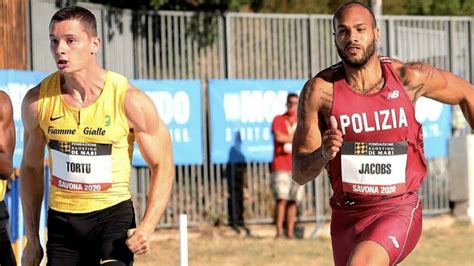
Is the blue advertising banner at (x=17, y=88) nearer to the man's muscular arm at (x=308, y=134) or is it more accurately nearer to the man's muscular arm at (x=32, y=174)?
the man's muscular arm at (x=32, y=174)

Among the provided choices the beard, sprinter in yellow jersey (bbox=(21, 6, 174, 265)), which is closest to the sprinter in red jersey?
the beard

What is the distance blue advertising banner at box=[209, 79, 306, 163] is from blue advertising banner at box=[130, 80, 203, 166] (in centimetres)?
23

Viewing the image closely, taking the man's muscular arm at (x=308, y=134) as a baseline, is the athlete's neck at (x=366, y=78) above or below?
above

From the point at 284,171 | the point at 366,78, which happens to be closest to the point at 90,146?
the point at 366,78

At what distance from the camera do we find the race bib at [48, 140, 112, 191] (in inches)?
253

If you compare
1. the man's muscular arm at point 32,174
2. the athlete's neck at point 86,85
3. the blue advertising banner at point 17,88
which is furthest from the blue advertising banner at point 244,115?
the athlete's neck at point 86,85

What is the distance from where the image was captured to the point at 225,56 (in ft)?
51.9

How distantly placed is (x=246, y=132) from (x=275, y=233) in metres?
1.48

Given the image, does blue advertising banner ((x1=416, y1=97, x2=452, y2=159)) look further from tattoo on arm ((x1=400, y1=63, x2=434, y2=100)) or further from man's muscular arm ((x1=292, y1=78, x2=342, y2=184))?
man's muscular arm ((x1=292, y1=78, x2=342, y2=184))

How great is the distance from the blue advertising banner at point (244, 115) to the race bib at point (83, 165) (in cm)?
891

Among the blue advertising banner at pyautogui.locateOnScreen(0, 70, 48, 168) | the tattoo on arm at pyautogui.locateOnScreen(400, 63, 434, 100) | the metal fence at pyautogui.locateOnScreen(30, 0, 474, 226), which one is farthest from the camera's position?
the metal fence at pyautogui.locateOnScreen(30, 0, 474, 226)

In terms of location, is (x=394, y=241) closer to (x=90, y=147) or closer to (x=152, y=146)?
(x=152, y=146)

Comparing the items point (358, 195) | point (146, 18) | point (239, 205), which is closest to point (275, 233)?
point (239, 205)

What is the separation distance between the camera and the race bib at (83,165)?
643 centimetres
